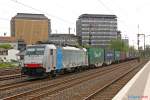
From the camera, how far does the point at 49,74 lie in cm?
3062

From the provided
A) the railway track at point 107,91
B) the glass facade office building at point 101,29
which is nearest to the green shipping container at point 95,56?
the railway track at point 107,91

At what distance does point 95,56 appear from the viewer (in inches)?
2138

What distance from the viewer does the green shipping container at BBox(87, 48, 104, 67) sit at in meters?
51.5

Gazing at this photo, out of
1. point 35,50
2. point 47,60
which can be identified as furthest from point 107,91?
point 35,50

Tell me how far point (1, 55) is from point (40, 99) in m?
67.7

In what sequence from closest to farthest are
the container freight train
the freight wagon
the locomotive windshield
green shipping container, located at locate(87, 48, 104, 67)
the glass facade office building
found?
the container freight train < the locomotive windshield < green shipping container, located at locate(87, 48, 104, 67) < the freight wagon < the glass facade office building

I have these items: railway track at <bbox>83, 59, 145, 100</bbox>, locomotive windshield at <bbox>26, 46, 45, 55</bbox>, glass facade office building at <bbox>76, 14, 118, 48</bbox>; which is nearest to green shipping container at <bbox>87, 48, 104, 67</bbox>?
locomotive windshield at <bbox>26, 46, 45, 55</bbox>

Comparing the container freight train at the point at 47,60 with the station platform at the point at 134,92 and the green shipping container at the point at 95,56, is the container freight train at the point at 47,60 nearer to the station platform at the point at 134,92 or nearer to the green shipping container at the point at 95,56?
the station platform at the point at 134,92

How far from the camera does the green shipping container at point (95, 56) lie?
51.5 m

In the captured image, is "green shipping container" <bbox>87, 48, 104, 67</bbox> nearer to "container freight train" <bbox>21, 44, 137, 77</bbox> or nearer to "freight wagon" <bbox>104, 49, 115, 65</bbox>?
"freight wagon" <bbox>104, 49, 115, 65</bbox>

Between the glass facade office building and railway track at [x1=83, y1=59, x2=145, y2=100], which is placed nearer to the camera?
railway track at [x1=83, y1=59, x2=145, y2=100]

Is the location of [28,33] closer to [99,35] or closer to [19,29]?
[19,29]

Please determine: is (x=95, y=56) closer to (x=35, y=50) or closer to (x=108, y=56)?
(x=108, y=56)

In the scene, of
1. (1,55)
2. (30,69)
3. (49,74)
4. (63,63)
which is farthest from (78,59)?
(1,55)
